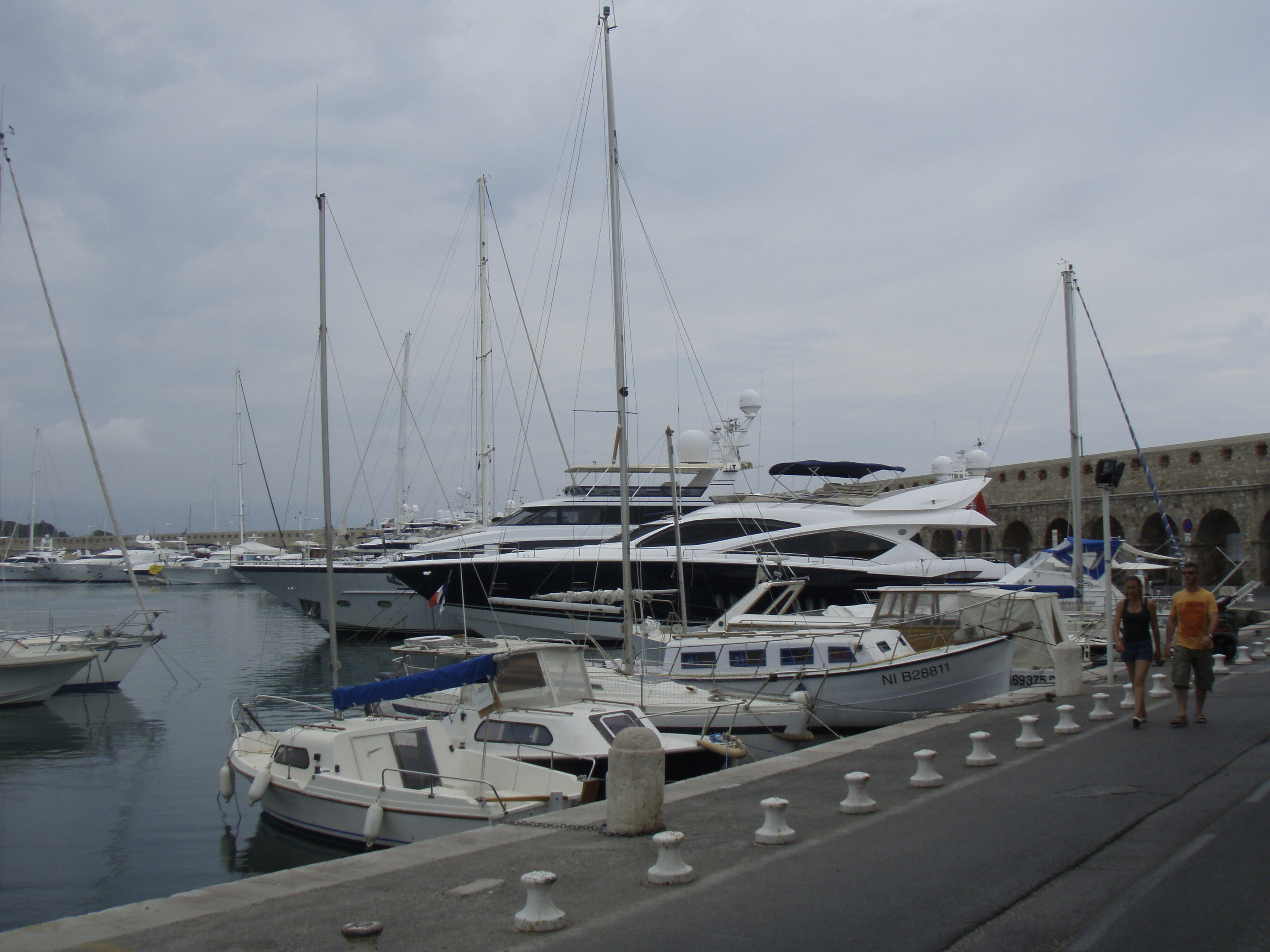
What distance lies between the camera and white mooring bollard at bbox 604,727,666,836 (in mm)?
6953

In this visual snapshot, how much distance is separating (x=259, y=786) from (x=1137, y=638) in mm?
9780

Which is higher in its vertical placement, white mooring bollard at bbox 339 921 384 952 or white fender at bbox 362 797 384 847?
white mooring bollard at bbox 339 921 384 952

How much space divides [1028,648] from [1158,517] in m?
25.1

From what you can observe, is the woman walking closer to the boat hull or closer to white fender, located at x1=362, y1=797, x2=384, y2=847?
the boat hull

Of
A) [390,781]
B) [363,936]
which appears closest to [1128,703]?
[390,781]

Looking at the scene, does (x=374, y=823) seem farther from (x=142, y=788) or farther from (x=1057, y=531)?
(x=1057, y=531)

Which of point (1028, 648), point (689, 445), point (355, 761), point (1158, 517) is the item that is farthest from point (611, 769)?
point (1158, 517)

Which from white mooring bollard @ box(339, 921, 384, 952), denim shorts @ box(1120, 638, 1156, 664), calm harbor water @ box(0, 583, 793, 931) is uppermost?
denim shorts @ box(1120, 638, 1156, 664)

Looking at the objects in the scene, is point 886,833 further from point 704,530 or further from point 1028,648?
point 704,530

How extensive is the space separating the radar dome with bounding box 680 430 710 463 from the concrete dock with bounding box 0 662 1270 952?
95.3 feet

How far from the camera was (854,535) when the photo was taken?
30359mm

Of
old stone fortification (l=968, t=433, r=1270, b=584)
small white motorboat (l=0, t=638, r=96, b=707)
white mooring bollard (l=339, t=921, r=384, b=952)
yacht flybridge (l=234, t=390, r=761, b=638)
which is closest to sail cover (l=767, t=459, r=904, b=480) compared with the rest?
yacht flybridge (l=234, t=390, r=761, b=638)

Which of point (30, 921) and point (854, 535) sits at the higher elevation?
point (854, 535)

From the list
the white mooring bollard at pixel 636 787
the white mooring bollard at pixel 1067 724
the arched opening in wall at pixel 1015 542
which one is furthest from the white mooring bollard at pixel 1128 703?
the arched opening in wall at pixel 1015 542
